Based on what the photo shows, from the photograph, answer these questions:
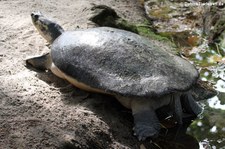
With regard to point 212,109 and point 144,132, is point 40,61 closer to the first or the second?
point 144,132

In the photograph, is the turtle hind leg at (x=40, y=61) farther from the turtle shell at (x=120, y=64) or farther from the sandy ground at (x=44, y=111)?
the turtle shell at (x=120, y=64)

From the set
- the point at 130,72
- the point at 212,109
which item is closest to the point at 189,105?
the point at 212,109

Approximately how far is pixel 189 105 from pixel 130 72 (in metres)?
0.55

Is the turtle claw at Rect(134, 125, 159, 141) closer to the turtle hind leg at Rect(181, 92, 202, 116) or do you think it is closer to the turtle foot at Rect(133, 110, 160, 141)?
the turtle foot at Rect(133, 110, 160, 141)

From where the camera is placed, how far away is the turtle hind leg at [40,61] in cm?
315

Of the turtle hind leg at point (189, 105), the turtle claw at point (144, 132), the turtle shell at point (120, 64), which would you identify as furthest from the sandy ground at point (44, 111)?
the turtle hind leg at point (189, 105)

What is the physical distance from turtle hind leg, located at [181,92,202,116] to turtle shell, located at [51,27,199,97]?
197mm

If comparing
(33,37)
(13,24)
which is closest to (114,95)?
(33,37)

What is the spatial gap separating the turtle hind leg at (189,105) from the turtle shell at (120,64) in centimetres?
20

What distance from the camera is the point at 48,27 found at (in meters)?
3.31

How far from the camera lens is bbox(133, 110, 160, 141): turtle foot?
259cm

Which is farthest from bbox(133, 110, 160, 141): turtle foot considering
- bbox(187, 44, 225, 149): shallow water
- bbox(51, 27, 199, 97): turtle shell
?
bbox(187, 44, 225, 149): shallow water

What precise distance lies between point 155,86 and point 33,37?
151cm

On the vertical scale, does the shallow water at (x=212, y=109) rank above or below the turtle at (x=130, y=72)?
below
